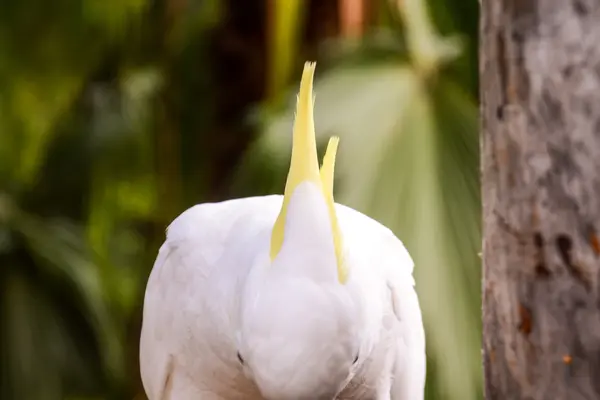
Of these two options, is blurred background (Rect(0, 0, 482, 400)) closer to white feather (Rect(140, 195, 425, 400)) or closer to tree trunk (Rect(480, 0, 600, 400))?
white feather (Rect(140, 195, 425, 400))

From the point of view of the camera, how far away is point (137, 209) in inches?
88.2

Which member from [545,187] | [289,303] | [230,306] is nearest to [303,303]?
[289,303]

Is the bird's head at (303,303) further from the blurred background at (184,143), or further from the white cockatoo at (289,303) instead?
the blurred background at (184,143)

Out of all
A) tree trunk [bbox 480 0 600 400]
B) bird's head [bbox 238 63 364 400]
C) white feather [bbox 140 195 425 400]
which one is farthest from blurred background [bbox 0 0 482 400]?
tree trunk [bbox 480 0 600 400]

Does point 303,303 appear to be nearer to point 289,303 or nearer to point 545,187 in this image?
point 289,303

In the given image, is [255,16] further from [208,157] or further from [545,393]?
[545,393]

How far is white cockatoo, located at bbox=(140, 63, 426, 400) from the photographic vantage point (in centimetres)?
63

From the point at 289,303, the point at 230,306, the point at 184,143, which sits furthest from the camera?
the point at 184,143

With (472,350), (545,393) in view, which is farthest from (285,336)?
(472,350)

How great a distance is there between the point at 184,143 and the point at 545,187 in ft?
5.09

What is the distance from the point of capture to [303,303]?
2.08 feet

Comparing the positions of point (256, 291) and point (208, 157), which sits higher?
point (208, 157)

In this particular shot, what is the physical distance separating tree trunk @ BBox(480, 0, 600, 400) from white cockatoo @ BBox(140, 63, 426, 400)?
0.19 metres

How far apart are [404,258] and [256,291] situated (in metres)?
0.37
